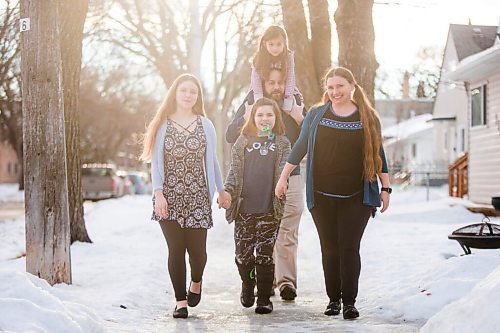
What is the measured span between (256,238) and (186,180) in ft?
2.80

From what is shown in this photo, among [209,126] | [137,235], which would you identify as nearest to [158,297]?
[209,126]

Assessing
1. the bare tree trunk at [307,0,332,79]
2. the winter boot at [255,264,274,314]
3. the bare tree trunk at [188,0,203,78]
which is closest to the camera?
the winter boot at [255,264,274,314]

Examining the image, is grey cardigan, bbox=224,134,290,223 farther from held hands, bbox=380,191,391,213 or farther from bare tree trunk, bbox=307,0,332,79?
bare tree trunk, bbox=307,0,332,79

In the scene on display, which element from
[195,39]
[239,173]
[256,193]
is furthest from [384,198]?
[195,39]

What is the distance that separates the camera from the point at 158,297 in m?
7.33

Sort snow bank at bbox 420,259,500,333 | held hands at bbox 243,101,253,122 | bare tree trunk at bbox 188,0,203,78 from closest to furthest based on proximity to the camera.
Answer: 1. snow bank at bbox 420,259,500,333
2. held hands at bbox 243,101,253,122
3. bare tree trunk at bbox 188,0,203,78

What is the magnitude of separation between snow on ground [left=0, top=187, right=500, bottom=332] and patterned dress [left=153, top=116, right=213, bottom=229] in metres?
0.81

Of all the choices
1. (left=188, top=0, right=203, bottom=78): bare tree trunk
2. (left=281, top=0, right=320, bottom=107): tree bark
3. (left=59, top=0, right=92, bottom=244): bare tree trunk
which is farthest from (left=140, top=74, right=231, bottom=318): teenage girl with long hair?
(left=188, top=0, right=203, bottom=78): bare tree trunk

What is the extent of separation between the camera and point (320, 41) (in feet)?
51.1

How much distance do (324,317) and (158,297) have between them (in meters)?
1.91

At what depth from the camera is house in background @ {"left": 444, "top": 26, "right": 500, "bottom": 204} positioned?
804 inches

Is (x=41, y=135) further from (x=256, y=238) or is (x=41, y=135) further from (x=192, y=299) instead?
(x=256, y=238)

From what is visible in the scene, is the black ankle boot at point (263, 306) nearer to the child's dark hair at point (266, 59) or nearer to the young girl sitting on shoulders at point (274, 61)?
the young girl sitting on shoulders at point (274, 61)

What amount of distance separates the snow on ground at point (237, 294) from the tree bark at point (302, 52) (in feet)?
11.9
